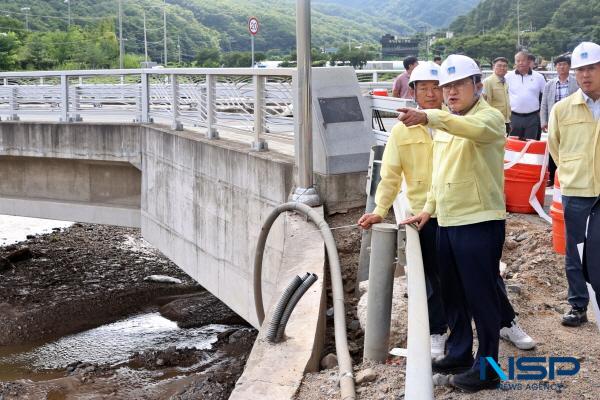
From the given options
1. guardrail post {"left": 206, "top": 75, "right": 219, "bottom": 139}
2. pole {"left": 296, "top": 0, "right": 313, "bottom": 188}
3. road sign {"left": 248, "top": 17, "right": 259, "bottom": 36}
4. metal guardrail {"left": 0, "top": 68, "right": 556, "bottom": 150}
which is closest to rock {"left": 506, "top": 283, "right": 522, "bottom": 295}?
pole {"left": 296, "top": 0, "right": 313, "bottom": 188}

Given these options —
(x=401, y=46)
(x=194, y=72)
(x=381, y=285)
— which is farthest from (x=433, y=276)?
(x=401, y=46)

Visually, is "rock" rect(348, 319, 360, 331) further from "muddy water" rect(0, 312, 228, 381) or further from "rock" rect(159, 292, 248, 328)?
"rock" rect(159, 292, 248, 328)

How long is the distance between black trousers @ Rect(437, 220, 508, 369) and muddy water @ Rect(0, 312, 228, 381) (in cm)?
846

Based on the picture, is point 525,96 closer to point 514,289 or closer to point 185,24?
point 514,289

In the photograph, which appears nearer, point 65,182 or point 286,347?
point 286,347

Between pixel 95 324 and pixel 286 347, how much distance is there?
956 cm

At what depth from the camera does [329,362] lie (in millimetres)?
5453

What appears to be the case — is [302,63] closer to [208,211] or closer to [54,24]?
[208,211]

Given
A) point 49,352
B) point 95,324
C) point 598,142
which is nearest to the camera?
point 598,142

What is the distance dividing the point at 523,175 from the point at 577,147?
303 centimetres

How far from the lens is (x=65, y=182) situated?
14.8 m

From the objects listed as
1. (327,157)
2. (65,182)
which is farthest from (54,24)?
(327,157)

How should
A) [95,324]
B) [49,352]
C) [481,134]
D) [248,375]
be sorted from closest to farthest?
[481,134] < [248,375] < [49,352] < [95,324]

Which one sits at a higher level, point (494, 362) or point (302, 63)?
point (302, 63)
